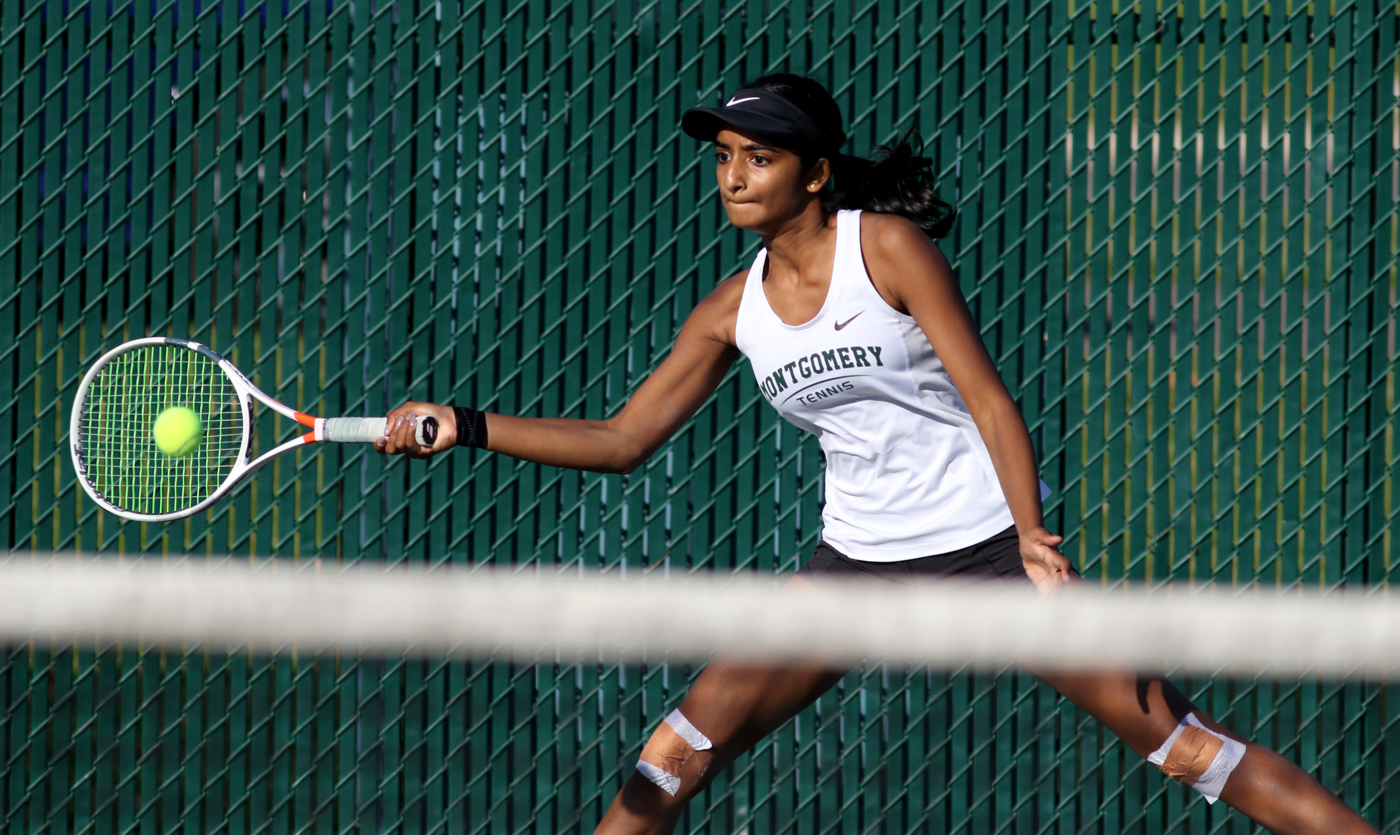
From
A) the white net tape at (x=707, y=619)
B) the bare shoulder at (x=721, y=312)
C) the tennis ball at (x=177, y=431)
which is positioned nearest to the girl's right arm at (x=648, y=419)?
the bare shoulder at (x=721, y=312)

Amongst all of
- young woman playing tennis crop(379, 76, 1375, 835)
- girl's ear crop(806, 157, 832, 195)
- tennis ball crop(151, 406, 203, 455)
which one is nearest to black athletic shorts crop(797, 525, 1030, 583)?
young woman playing tennis crop(379, 76, 1375, 835)

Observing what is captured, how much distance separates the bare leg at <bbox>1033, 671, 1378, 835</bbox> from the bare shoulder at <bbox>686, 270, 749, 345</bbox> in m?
0.86

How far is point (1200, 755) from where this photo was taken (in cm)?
242

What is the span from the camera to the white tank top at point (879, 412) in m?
2.49

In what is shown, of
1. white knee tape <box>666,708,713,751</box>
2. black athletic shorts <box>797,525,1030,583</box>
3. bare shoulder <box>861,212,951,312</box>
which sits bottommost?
white knee tape <box>666,708,713,751</box>

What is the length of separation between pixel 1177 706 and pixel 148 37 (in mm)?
2773

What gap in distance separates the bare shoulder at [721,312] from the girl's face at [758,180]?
184 mm

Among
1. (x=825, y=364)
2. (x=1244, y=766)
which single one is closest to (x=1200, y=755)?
(x=1244, y=766)

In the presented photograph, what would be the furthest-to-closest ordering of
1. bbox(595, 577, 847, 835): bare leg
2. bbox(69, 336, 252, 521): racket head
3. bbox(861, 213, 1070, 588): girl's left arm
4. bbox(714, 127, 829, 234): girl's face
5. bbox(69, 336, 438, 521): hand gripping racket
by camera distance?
bbox(69, 336, 252, 521): racket head
bbox(69, 336, 438, 521): hand gripping racket
bbox(595, 577, 847, 835): bare leg
bbox(714, 127, 829, 234): girl's face
bbox(861, 213, 1070, 588): girl's left arm

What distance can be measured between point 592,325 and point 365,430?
3.50 feet

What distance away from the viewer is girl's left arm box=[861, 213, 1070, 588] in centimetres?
231

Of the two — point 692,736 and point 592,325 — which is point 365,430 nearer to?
point 692,736

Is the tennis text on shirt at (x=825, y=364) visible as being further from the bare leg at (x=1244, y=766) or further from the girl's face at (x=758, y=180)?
the bare leg at (x=1244, y=766)

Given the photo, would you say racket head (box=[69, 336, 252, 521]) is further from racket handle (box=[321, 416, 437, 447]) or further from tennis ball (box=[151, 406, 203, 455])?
racket handle (box=[321, 416, 437, 447])
